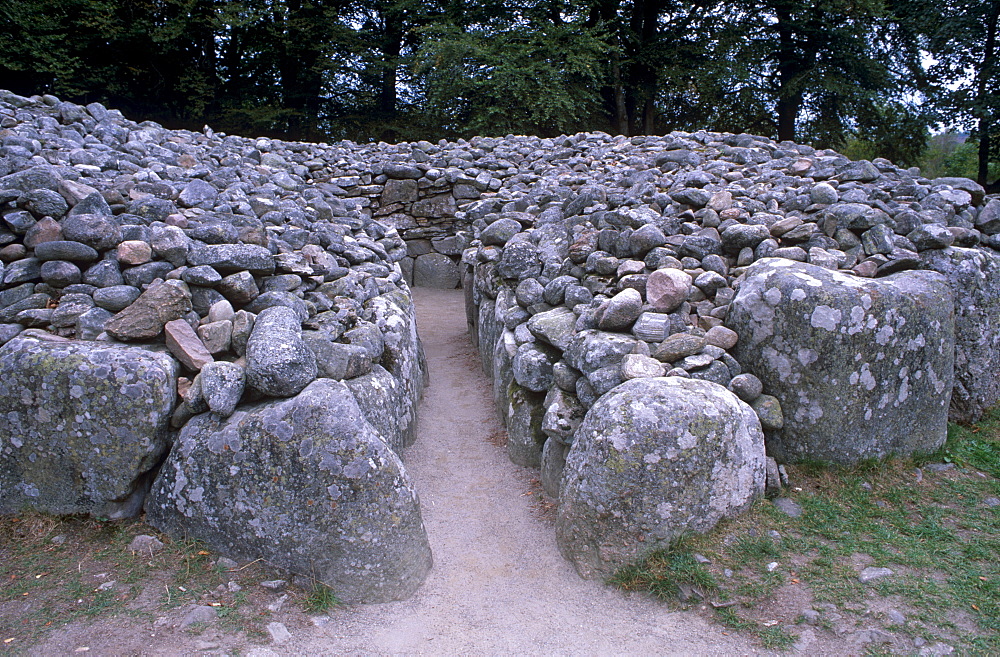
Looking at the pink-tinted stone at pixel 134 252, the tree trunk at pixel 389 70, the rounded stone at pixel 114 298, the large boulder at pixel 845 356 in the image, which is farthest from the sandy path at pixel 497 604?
the tree trunk at pixel 389 70

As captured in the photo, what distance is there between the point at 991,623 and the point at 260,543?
11.3 ft

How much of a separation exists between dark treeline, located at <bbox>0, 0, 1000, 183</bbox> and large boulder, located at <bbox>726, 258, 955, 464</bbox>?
12.0m

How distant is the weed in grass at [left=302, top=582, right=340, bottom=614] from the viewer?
305cm

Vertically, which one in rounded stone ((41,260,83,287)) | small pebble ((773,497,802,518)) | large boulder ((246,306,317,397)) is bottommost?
small pebble ((773,497,802,518))

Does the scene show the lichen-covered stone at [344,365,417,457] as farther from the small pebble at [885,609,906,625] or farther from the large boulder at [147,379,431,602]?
the small pebble at [885,609,906,625]

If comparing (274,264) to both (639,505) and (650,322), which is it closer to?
(650,322)

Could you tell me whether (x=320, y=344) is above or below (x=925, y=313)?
below

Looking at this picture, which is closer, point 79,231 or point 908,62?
point 79,231

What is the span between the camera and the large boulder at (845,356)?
12.6ft

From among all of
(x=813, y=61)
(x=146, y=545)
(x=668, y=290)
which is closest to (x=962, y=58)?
(x=813, y=61)

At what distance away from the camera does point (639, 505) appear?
3.30 meters

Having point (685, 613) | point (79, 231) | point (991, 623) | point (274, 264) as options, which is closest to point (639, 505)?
point (685, 613)

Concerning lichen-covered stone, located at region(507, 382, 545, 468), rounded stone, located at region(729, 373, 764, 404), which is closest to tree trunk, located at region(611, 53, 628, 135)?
lichen-covered stone, located at region(507, 382, 545, 468)

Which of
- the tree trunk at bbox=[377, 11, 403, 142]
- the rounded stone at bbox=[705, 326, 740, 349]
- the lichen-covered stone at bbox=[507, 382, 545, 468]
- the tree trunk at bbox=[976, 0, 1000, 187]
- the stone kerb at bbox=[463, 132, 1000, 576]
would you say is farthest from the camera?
the tree trunk at bbox=[377, 11, 403, 142]
